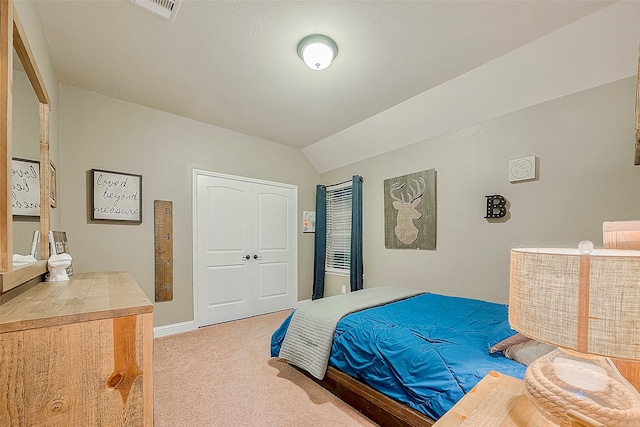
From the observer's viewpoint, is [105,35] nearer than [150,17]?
No

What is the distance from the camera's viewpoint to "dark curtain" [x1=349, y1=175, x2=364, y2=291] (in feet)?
13.1

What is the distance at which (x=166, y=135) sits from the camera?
3344mm

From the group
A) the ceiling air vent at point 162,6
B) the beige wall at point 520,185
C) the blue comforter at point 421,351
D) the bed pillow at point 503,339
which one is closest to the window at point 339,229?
the beige wall at point 520,185

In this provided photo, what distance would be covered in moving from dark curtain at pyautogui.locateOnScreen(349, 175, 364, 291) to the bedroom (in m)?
0.11

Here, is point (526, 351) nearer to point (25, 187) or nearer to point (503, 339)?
point (503, 339)

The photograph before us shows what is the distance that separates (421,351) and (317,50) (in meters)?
2.15

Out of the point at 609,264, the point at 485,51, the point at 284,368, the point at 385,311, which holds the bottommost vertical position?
the point at 284,368

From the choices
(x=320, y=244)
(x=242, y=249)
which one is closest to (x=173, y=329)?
(x=242, y=249)

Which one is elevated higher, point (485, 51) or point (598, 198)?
point (485, 51)

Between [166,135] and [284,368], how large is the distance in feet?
9.53

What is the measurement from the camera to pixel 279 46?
213 centimetres

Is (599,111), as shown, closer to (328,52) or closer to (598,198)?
(598,198)

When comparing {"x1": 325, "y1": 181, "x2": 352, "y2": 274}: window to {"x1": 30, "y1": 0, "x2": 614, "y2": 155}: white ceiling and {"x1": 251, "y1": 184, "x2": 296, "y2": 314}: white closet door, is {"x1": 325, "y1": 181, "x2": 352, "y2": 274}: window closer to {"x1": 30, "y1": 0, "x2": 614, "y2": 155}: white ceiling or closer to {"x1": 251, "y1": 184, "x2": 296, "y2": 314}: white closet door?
{"x1": 251, "y1": 184, "x2": 296, "y2": 314}: white closet door

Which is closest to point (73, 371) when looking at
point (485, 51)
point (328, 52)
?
point (328, 52)
